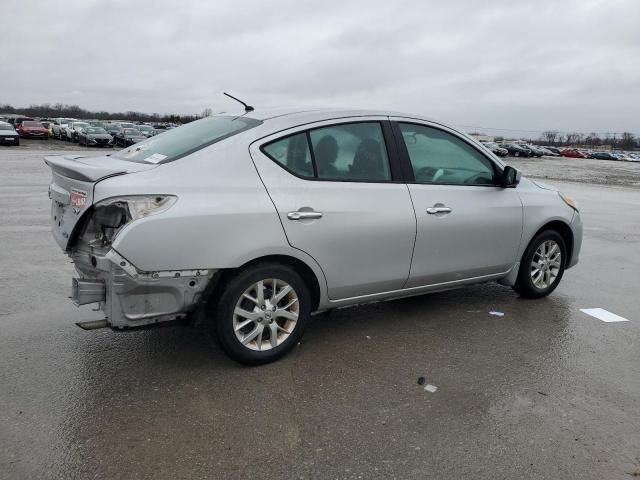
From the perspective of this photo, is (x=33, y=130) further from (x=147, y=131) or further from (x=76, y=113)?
(x=76, y=113)

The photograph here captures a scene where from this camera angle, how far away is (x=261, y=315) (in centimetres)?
382

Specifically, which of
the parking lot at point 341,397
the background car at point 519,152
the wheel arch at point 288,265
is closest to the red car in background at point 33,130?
the parking lot at point 341,397

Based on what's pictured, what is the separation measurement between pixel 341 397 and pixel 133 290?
1454 mm

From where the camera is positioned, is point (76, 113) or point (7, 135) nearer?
point (7, 135)

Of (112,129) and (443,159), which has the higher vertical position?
(112,129)

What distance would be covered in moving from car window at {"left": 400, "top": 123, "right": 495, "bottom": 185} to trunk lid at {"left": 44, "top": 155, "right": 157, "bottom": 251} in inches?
83.3

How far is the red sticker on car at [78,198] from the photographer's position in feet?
11.5

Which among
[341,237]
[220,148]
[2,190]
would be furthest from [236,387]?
[2,190]

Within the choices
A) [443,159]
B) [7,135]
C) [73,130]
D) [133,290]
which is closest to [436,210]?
[443,159]

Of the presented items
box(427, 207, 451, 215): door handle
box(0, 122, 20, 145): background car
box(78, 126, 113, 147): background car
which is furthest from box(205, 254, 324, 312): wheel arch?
box(78, 126, 113, 147): background car

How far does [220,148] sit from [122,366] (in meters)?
1.66

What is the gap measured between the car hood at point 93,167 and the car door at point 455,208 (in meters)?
2.09

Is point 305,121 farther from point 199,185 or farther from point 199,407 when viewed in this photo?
point 199,407

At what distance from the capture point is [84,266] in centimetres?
367
